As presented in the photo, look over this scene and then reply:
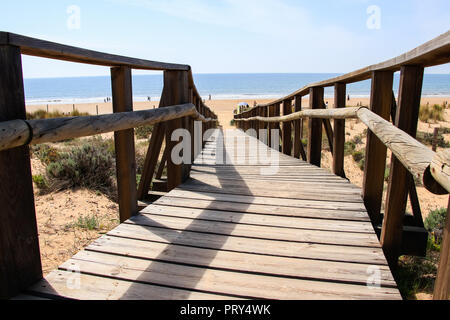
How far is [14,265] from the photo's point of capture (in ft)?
4.69

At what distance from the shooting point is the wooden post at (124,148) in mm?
2254

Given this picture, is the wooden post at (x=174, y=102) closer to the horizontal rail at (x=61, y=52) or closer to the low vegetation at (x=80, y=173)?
the horizontal rail at (x=61, y=52)

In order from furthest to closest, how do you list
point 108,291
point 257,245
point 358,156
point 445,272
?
1. point 358,156
2. point 257,245
3. point 108,291
4. point 445,272

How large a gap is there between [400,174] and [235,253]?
1114 mm

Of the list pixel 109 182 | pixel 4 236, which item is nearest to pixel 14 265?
pixel 4 236

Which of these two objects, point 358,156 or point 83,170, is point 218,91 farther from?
point 83,170

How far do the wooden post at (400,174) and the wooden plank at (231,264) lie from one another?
488mm

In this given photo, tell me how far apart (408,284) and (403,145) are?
184 cm

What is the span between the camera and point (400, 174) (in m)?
2.07

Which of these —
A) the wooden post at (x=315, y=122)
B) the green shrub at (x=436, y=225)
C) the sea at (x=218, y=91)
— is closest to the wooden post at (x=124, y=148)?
the wooden post at (x=315, y=122)

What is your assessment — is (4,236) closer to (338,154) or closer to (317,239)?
(317,239)

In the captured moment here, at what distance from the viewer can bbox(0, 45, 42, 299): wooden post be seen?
1364mm

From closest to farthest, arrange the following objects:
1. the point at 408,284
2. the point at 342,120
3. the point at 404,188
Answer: the point at 404,188
the point at 408,284
the point at 342,120

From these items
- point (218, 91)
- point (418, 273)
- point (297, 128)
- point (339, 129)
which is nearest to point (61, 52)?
point (339, 129)
